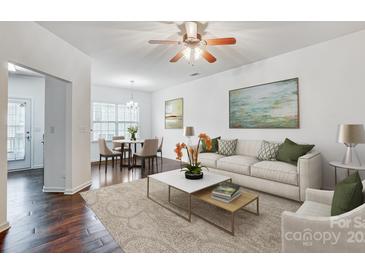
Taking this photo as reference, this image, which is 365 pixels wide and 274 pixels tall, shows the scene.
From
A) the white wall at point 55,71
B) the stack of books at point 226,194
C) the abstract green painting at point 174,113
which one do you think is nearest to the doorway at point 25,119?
the white wall at point 55,71

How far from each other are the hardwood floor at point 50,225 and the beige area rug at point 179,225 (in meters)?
0.13

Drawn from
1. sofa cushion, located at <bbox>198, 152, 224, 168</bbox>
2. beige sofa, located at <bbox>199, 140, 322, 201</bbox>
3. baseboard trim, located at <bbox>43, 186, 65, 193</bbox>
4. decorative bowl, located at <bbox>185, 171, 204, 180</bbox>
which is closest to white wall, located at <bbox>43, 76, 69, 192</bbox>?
baseboard trim, located at <bbox>43, 186, 65, 193</bbox>

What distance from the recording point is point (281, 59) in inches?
131

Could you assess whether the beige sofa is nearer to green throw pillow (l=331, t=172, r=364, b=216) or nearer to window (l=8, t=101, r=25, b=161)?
green throw pillow (l=331, t=172, r=364, b=216)

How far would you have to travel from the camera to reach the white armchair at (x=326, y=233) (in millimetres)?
1011

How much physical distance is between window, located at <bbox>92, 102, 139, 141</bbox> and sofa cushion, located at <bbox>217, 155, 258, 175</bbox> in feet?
13.4

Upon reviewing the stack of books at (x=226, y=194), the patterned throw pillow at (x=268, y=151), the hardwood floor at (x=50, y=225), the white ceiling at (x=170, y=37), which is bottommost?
the hardwood floor at (x=50, y=225)

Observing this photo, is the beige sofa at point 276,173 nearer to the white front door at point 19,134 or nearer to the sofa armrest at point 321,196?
the sofa armrest at point 321,196

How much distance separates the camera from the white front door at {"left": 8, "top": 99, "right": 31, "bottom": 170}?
4.41 meters

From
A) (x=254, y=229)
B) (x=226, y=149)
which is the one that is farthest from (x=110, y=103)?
(x=254, y=229)

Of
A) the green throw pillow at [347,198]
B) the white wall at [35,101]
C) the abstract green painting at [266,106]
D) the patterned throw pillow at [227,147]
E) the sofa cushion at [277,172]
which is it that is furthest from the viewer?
the white wall at [35,101]

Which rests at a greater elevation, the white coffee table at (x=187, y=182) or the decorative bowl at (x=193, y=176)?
the decorative bowl at (x=193, y=176)

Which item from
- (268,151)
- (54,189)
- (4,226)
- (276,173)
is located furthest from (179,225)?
(54,189)
